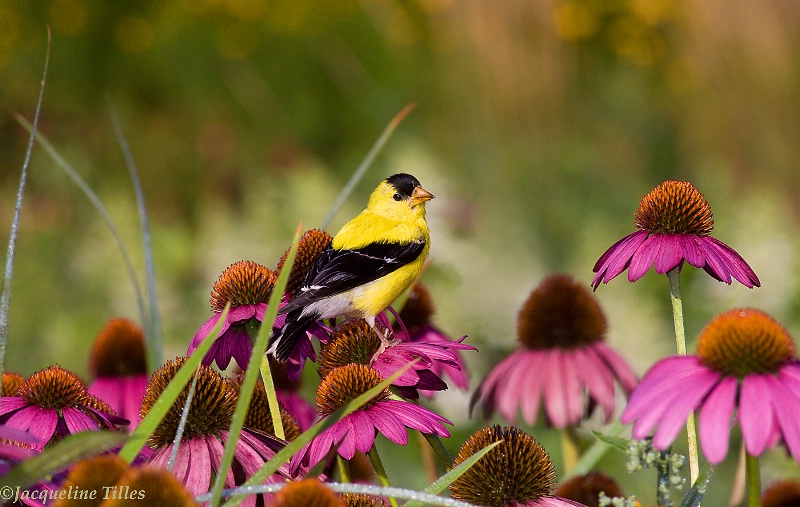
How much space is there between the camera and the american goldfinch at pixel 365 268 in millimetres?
1674

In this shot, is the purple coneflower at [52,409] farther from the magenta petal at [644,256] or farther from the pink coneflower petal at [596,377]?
the pink coneflower petal at [596,377]

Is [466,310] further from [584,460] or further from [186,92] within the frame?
[186,92]

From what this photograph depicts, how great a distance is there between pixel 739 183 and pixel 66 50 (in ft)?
15.1

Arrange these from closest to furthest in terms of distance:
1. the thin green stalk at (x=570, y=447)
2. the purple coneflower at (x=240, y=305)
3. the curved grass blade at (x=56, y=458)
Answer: the curved grass blade at (x=56, y=458)
the purple coneflower at (x=240, y=305)
the thin green stalk at (x=570, y=447)

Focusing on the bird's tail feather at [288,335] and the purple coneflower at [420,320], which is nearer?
the bird's tail feather at [288,335]

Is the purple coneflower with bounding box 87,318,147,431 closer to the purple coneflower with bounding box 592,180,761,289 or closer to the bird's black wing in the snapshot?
the bird's black wing

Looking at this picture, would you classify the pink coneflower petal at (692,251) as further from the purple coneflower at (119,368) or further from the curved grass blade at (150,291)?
the purple coneflower at (119,368)

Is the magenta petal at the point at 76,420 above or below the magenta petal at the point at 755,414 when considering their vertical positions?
below

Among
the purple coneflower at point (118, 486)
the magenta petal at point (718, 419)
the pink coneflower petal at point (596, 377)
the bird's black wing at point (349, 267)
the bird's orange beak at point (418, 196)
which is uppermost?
the bird's orange beak at point (418, 196)

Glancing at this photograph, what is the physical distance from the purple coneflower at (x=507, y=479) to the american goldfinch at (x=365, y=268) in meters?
0.37

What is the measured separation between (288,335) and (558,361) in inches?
39.7

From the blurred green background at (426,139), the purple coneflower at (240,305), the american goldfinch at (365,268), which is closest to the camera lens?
the purple coneflower at (240,305)

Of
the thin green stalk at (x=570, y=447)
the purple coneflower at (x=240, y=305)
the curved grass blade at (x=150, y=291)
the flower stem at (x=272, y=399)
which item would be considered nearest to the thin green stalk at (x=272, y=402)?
the flower stem at (x=272, y=399)

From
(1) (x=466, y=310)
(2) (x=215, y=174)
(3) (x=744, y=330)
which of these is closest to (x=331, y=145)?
(2) (x=215, y=174)
